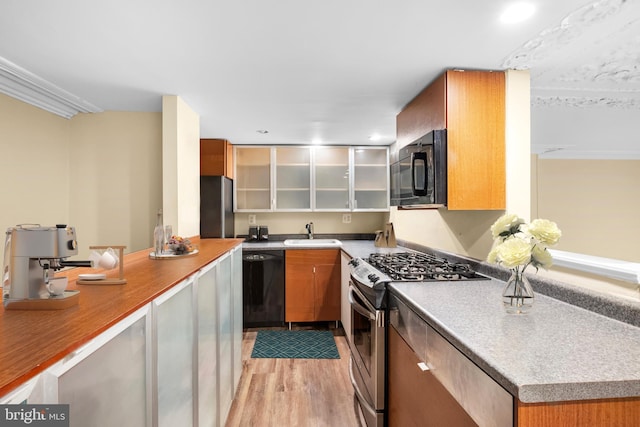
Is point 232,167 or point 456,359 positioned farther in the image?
point 232,167

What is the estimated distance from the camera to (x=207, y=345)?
5.57 feet

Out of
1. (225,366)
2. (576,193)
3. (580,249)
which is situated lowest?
(225,366)

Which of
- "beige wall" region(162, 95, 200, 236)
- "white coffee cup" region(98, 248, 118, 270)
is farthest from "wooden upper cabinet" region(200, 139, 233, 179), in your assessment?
"white coffee cup" region(98, 248, 118, 270)

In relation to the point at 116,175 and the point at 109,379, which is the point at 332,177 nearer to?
the point at 116,175

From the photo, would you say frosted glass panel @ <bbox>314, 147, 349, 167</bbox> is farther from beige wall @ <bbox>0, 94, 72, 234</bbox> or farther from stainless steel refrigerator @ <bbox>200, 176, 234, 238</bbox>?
beige wall @ <bbox>0, 94, 72, 234</bbox>

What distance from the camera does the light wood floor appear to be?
2184 mm

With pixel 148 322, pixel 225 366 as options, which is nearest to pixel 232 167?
pixel 225 366

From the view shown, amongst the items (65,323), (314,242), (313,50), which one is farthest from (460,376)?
(314,242)

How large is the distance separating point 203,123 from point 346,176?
1.86 meters

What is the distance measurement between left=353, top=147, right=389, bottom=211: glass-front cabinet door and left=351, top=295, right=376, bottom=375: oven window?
2.08 meters

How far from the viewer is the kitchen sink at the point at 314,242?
12.9 feet

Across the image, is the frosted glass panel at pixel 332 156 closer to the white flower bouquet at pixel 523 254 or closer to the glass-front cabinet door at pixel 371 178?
the glass-front cabinet door at pixel 371 178

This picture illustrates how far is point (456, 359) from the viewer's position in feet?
3.48

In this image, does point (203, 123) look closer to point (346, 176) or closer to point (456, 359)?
point (346, 176)
